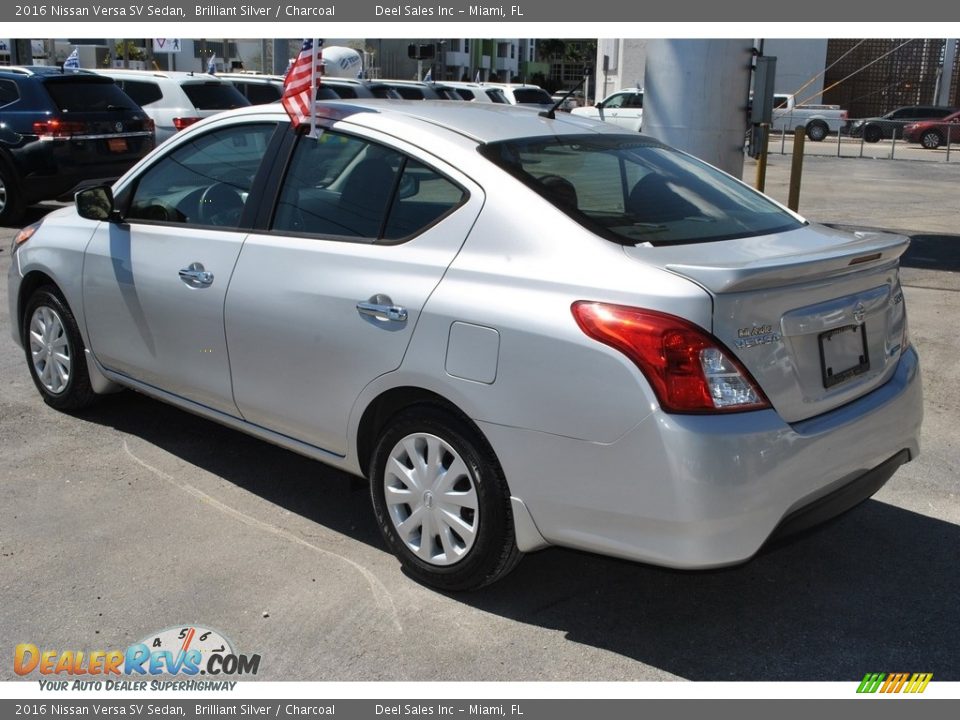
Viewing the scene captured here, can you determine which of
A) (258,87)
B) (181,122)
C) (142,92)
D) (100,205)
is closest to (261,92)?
(258,87)

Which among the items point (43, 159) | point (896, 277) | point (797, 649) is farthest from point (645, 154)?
point (43, 159)

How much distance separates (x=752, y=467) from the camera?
3.13 metres

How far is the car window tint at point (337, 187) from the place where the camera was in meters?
4.01

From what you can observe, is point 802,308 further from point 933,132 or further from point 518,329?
point 933,132

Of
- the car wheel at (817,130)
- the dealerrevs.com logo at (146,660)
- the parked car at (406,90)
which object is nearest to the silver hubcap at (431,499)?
the dealerrevs.com logo at (146,660)

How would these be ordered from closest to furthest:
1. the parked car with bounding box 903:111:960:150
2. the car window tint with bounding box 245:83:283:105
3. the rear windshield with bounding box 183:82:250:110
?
the rear windshield with bounding box 183:82:250:110 → the car window tint with bounding box 245:83:283:105 → the parked car with bounding box 903:111:960:150

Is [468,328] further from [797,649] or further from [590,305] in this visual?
[797,649]

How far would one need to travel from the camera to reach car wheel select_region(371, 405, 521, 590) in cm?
354

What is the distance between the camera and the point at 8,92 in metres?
12.7

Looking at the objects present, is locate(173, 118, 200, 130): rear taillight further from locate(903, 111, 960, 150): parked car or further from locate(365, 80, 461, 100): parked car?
locate(903, 111, 960, 150): parked car

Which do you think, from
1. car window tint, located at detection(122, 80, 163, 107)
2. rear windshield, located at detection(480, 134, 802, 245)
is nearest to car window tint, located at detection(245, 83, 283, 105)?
car window tint, located at detection(122, 80, 163, 107)

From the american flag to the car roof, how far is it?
0.06 m

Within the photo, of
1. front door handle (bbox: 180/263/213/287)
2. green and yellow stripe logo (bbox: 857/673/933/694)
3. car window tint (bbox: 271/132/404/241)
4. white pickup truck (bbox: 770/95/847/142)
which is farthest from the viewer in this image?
white pickup truck (bbox: 770/95/847/142)

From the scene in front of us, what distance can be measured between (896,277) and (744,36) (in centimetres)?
546
